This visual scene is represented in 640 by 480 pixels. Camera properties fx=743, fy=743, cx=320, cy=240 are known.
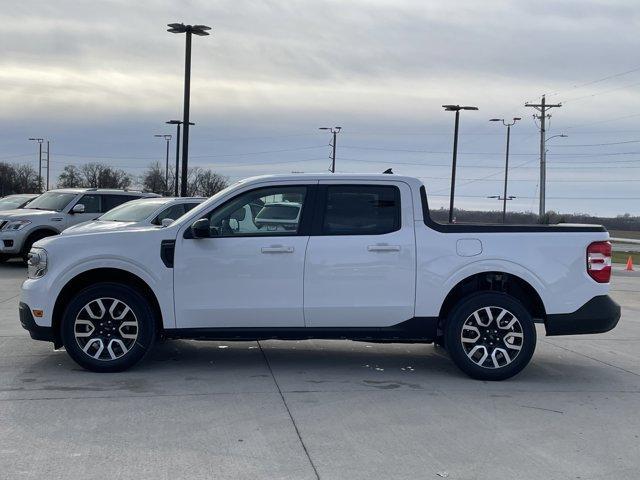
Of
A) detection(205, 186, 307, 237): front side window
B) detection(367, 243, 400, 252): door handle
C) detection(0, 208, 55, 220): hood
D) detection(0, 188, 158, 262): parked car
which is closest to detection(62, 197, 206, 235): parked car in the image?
detection(0, 188, 158, 262): parked car

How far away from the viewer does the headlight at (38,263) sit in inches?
275

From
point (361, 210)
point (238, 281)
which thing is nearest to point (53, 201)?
point (238, 281)

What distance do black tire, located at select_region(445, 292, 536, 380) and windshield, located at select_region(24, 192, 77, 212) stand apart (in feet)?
44.4

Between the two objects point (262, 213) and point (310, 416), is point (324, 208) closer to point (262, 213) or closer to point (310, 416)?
point (262, 213)

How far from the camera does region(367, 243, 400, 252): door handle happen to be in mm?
6984

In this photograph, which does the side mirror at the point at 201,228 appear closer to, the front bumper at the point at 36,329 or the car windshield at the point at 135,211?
the front bumper at the point at 36,329

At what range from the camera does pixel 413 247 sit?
7008mm

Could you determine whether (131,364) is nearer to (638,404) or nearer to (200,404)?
(200,404)

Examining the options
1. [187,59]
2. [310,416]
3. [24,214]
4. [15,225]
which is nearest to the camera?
[310,416]

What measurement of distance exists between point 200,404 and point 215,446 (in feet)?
3.41

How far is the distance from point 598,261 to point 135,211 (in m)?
9.81

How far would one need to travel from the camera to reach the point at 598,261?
23.3 feet

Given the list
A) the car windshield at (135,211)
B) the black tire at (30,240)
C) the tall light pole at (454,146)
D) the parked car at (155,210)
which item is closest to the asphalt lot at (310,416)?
the parked car at (155,210)

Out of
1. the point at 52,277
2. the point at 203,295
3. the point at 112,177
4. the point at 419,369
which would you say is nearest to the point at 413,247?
the point at 419,369
